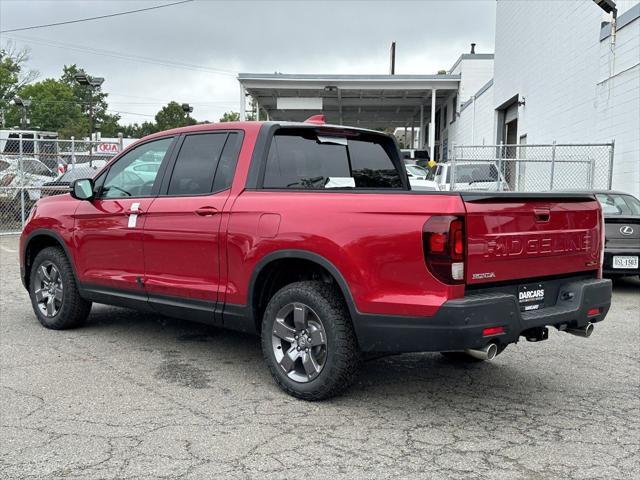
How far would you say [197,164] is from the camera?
5188 mm

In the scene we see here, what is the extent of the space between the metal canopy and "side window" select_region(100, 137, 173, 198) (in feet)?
71.6

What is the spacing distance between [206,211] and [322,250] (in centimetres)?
117

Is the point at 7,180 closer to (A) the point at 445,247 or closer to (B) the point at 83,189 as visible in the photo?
(B) the point at 83,189

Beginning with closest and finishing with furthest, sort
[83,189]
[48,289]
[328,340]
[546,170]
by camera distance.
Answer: [328,340], [83,189], [48,289], [546,170]

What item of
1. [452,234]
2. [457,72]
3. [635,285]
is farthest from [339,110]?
[452,234]

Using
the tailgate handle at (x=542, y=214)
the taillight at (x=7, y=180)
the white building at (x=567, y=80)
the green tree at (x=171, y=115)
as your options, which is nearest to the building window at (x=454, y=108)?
the white building at (x=567, y=80)

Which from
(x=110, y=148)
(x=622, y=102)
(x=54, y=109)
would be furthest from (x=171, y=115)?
(x=622, y=102)

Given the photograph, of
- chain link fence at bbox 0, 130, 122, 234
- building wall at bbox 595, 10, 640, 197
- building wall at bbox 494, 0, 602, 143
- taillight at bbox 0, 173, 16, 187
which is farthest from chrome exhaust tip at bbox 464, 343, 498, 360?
taillight at bbox 0, 173, 16, 187

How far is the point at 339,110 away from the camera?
39.2 meters

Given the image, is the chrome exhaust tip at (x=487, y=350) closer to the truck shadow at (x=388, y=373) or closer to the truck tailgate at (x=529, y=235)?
the truck tailgate at (x=529, y=235)

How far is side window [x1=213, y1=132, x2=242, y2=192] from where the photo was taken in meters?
4.89

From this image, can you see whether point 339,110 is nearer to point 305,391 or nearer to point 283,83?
point 283,83

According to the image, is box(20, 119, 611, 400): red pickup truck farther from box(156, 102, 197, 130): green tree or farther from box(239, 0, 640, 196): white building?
box(156, 102, 197, 130): green tree

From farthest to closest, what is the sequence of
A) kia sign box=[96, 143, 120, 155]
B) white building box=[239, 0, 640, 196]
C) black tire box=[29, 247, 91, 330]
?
kia sign box=[96, 143, 120, 155] → white building box=[239, 0, 640, 196] → black tire box=[29, 247, 91, 330]
